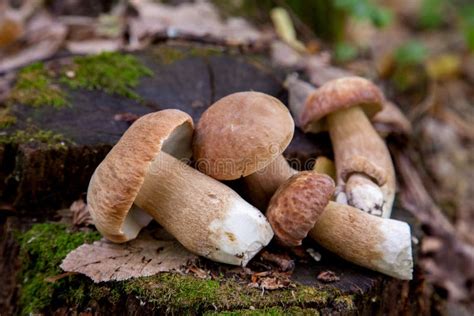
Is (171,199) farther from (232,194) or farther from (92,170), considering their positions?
(92,170)

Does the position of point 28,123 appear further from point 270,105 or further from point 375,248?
point 375,248

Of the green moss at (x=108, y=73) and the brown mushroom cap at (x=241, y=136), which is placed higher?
the brown mushroom cap at (x=241, y=136)

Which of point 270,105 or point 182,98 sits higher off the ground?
point 270,105

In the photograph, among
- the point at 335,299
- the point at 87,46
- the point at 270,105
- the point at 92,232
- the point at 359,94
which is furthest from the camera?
the point at 87,46

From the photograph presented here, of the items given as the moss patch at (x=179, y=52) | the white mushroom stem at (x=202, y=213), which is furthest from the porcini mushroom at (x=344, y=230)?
the moss patch at (x=179, y=52)

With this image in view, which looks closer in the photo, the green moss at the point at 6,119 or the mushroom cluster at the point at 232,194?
the mushroom cluster at the point at 232,194

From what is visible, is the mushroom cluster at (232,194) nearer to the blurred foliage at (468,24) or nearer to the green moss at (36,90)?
the green moss at (36,90)

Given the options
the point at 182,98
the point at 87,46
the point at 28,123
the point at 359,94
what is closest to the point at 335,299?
the point at 359,94
